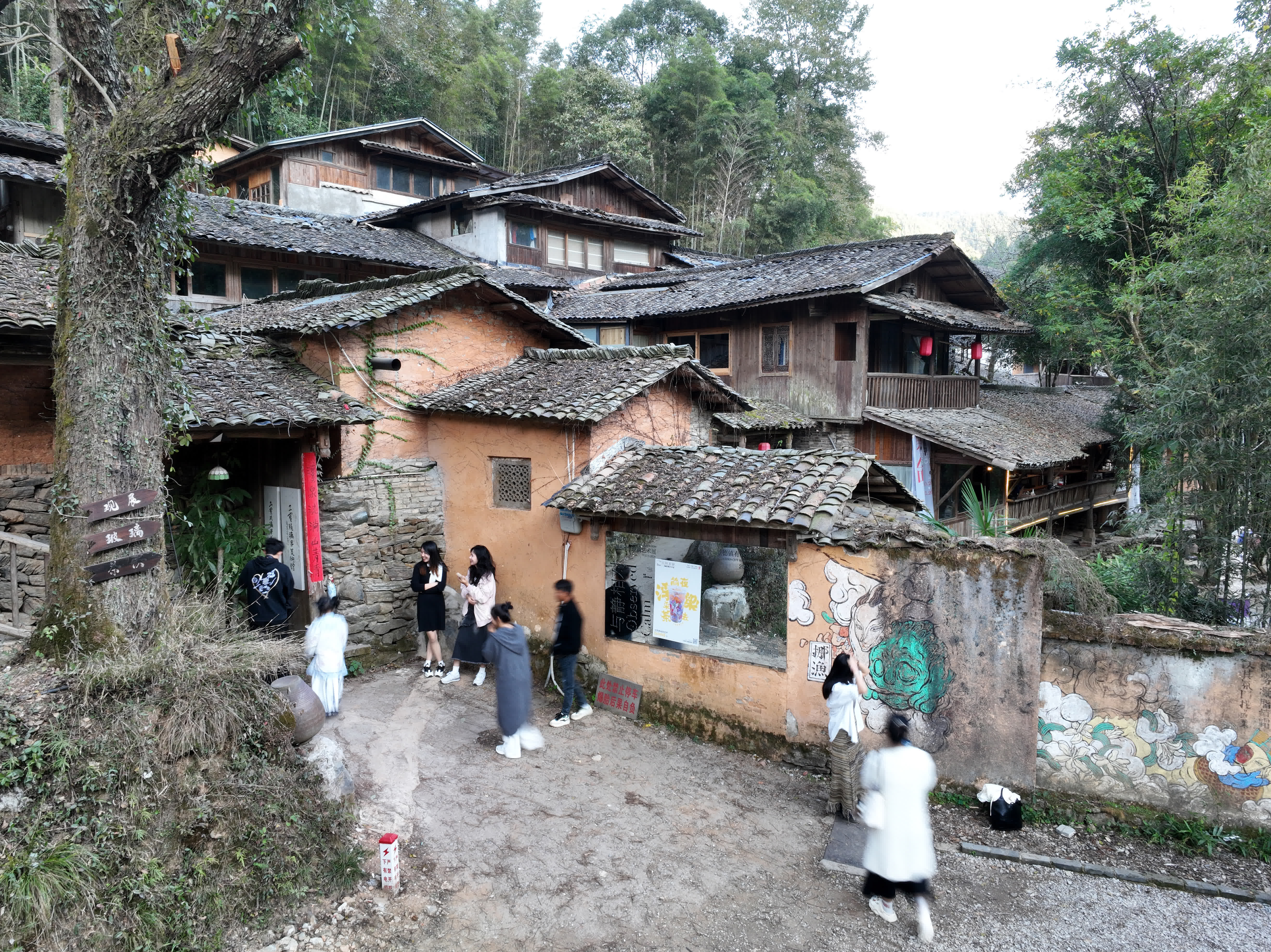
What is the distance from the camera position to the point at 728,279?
62.0 feet

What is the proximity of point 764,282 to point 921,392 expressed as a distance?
14.8 feet

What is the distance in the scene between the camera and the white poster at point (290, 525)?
9062mm

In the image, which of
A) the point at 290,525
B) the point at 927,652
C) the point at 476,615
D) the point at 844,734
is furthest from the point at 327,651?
the point at 927,652

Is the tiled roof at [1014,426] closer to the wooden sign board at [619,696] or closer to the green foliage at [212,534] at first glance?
the wooden sign board at [619,696]

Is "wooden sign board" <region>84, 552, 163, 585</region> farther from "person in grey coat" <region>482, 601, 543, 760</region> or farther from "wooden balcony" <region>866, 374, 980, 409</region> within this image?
"wooden balcony" <region>866, 374, 980, 409</region>

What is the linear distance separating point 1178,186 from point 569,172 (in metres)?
15.2

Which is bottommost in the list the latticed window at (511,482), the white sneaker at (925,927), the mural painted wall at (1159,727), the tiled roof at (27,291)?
the white sneaker at (925,927)

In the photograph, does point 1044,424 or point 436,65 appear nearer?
point 1044,424

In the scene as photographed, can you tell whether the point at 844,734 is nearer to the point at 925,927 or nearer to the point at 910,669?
the point at 910,669

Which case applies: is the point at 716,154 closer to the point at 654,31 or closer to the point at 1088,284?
the point at 654,31

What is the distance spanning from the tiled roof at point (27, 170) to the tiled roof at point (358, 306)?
3.37 meters

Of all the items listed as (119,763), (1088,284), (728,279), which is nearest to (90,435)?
(119,763)

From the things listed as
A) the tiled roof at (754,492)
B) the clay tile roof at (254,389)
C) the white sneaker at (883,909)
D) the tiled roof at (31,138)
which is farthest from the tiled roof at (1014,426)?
the tiled roof at (31,138)

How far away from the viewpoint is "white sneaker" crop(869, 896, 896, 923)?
201 inches
